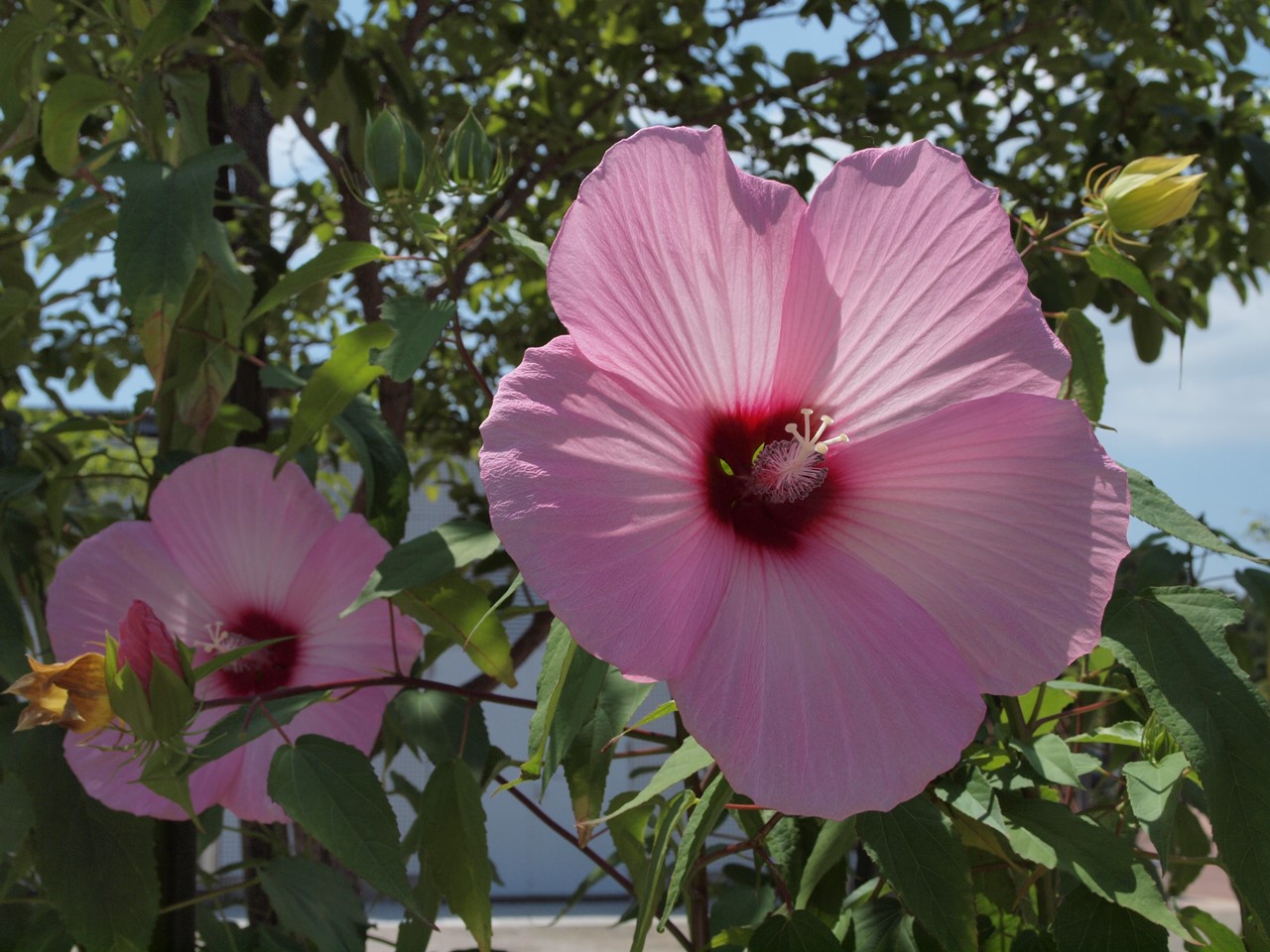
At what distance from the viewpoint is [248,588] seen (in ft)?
2.56

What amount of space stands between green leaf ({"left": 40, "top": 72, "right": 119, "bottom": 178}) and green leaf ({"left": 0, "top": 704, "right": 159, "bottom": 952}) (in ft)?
1.22

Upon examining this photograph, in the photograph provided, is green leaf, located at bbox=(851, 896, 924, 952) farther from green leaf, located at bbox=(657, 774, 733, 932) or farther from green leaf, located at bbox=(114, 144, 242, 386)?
green leaf, located at bbox=(114, 144, 242, 386)

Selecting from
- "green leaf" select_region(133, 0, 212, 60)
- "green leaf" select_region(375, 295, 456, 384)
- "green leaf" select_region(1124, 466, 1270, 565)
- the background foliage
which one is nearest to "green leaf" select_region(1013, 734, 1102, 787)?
the background foliage

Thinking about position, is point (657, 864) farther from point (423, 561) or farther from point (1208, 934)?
point (1208, 934)

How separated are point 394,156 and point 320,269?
7 cm

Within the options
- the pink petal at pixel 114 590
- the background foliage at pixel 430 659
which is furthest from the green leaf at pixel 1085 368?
the pink petal at pixel 114 590

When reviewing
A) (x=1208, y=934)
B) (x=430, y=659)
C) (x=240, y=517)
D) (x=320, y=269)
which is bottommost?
(x=1208, y=934)

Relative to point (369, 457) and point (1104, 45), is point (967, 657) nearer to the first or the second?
point (369, 457)

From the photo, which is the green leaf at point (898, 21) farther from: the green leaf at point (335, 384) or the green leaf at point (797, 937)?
the green leaf at point (797, 937)

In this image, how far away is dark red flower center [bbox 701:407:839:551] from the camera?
0.49m

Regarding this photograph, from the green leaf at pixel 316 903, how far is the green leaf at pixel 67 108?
48 cm

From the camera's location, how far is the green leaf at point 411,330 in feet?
1.73

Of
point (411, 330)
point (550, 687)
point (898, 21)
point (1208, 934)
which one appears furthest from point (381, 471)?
point (898, 21)

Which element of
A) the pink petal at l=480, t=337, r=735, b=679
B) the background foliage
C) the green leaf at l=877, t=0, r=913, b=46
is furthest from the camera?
the green leaf at l=877, t=0, r=913, b=46
